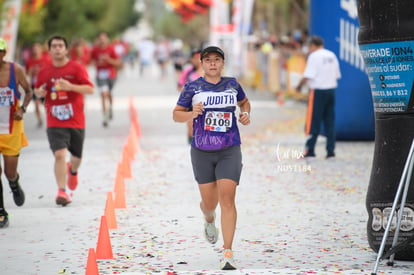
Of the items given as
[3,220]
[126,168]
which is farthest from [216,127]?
[126,168]

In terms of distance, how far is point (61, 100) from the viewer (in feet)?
35.5

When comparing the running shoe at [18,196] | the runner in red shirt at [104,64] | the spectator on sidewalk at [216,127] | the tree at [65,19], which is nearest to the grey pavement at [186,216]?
the running shoe at [18,196]

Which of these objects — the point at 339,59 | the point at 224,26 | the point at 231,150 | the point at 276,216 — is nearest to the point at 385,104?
the point at 231,150

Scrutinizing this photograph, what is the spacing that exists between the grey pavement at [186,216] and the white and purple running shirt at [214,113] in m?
0.94

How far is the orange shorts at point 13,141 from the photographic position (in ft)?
32.2

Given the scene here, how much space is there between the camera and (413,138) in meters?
7.57

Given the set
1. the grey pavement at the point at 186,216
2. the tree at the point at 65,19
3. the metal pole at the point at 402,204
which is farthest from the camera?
the tree at the point at 65,19

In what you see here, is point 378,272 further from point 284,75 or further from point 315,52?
point 284,75

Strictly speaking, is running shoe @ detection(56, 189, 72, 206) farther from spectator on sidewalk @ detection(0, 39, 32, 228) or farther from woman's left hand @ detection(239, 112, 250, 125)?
woman's left hand @ detection(239, 112, 250, 125)

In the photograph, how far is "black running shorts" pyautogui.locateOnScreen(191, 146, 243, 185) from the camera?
746 cm

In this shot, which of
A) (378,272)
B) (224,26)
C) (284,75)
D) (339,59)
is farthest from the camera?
(224,26)

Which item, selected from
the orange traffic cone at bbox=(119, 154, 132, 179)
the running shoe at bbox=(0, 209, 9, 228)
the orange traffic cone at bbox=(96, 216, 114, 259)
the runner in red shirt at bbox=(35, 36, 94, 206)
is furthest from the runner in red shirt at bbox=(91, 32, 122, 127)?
the orange traffic cone at bbox=(96, 216, 114, 259)

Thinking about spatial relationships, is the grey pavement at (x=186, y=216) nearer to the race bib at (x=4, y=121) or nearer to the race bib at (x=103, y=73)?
the race bib at (x=4, y=121)

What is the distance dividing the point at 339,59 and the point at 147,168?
13.8 feet
